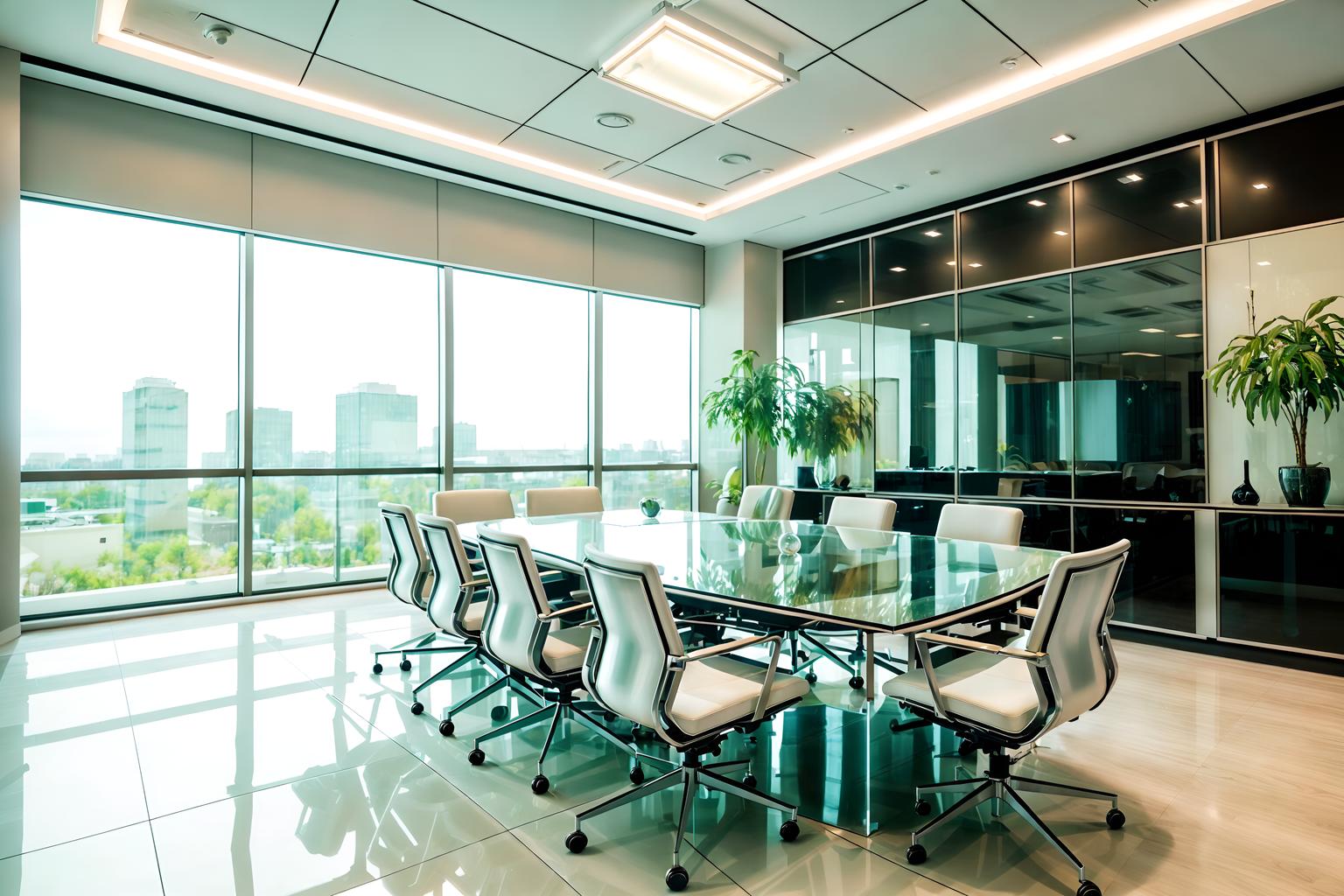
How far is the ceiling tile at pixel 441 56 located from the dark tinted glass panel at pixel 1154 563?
17.1ft

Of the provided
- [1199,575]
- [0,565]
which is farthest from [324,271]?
[1199,575]

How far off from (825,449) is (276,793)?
245 inches

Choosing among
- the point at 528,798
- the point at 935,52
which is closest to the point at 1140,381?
the point at 935,52

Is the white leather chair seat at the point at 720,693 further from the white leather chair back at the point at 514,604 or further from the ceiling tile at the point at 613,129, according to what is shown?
the ceiling tile at the point at 613,129

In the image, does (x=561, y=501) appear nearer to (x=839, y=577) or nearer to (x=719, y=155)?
(x=719, y=155)

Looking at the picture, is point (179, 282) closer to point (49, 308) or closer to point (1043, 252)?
point (49, 308)

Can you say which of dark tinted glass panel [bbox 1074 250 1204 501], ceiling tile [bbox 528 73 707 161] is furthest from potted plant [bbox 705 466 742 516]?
ceiling tile [bbox 528 73 707 161]

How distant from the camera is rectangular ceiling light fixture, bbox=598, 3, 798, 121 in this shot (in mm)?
4301

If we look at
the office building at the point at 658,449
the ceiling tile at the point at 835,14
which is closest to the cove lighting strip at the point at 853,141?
the office building at the point at 658,449

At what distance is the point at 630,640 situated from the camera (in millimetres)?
2494

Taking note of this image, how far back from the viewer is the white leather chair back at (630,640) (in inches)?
92.7

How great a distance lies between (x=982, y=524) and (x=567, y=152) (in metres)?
4.50

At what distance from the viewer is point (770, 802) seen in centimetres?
260

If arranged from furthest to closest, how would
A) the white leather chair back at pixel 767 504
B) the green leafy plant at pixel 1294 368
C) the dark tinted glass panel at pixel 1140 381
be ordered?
the white leather chair back at pixel 767 504 < the dark tinted glass panel at pixel 1140 381 < the green leafy plant at pixel 1294 368
